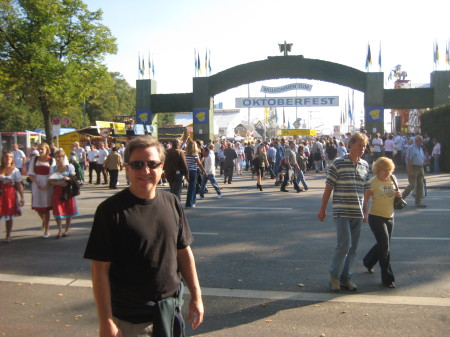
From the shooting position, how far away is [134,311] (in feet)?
8.36

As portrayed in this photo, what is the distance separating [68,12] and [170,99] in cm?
823

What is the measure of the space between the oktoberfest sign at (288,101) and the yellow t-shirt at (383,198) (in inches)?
1051

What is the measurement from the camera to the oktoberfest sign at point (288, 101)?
3256cm

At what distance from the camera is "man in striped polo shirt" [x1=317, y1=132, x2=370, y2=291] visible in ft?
18.1

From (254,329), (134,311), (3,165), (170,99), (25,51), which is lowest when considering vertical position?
(254,329)

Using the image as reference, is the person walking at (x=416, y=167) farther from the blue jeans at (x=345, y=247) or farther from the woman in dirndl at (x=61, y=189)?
the woman in dirndl at (x=61, y=189)

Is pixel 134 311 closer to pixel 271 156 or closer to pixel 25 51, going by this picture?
pixel 271 156

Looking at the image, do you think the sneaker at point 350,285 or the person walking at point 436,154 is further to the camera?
the person walking at point 436,154

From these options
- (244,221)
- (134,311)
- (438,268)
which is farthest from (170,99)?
(134,311)

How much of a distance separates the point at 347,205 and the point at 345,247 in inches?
18.7

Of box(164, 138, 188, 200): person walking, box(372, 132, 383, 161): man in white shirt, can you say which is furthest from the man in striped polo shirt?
box(372, 132, 383, 161): man in white shirt

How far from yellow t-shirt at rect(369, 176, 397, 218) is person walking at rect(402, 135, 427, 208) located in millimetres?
6095

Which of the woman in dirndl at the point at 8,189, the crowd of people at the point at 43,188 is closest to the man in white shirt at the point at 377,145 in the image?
the crowd of people at the point at 43,188

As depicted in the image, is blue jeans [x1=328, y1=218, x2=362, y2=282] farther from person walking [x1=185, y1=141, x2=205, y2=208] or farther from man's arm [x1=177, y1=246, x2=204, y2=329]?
person walking [x1=185, y1=141, x2=205, y2=208]
